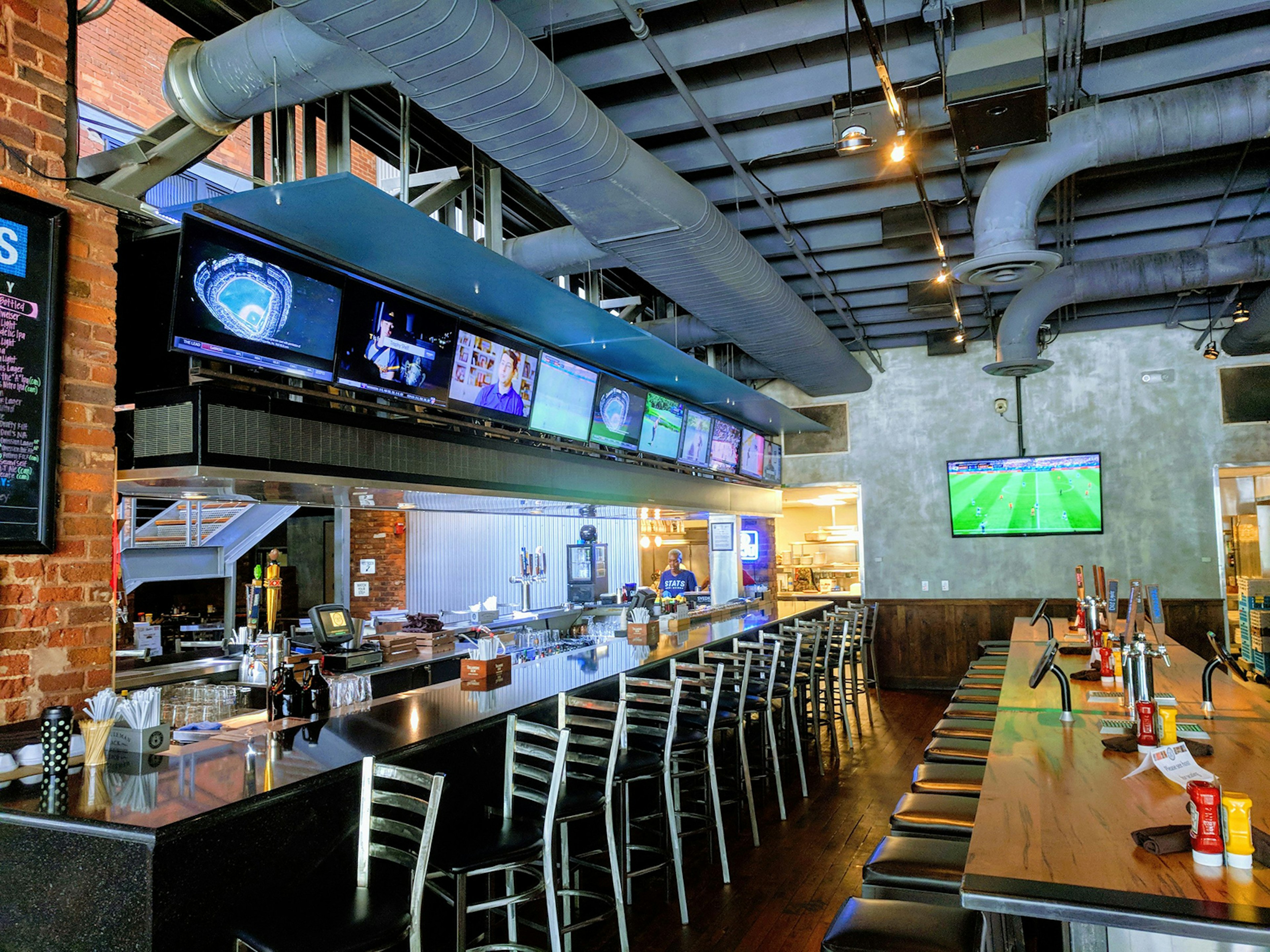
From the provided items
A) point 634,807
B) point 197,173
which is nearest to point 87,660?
point 634,807

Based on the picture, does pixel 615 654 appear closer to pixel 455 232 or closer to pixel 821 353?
pixel 455 232

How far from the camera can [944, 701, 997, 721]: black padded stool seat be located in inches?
196

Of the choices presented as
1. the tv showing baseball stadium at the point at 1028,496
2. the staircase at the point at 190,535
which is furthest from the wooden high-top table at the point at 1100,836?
the staircase at the point at 190,535

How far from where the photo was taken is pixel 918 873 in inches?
102

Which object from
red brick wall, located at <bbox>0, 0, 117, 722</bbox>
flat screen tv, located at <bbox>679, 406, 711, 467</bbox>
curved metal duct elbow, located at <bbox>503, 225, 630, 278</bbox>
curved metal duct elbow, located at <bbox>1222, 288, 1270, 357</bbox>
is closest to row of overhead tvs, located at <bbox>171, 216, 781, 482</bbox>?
red brick wall, located at <bbox>0, 0, 117, 722</bbox>

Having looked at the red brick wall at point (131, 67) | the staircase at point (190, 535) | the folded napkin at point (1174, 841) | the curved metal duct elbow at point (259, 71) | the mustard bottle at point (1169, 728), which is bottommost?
the folded napkin at point (1174, 841)

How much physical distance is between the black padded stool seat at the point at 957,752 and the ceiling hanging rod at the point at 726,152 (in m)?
3.33

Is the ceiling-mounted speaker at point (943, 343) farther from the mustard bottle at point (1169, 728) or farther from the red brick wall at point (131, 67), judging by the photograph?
the mustard bottle at point (1169, 728)

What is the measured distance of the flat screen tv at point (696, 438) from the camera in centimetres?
805

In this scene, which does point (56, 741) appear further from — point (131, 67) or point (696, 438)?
point (131, 67)

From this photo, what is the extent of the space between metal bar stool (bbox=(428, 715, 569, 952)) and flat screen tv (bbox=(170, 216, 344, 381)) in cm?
193

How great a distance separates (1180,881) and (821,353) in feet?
20.8

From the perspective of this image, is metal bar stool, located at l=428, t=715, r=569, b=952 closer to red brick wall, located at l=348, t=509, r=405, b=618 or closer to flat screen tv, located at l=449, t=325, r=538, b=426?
flat screen tv, located at l=449, t=325, r=538, b=426

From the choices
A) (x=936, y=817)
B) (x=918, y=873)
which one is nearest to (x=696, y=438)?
(x=936, y=817)
